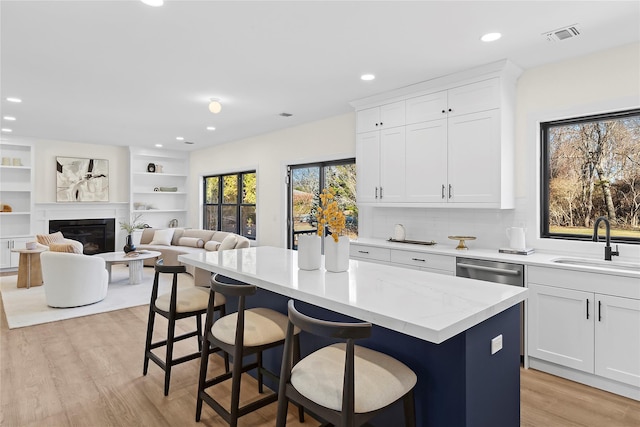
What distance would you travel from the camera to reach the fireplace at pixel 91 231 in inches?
295

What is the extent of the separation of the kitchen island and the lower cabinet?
1206 millimetres

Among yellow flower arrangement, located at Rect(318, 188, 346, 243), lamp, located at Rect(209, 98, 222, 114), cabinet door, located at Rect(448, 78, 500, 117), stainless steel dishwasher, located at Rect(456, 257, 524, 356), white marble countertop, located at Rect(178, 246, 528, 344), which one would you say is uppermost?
lamp, located at Rect(209, 98, 222, 114)

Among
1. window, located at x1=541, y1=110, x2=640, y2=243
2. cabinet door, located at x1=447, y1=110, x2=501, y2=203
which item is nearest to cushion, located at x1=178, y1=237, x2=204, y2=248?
→ cabinet door, located at x1=447, y1=110, x2=501, y2=203

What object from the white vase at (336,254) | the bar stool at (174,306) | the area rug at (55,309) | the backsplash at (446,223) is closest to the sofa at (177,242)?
the area rug at (55,309)

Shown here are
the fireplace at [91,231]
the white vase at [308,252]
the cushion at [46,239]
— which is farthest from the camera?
the fireplace at [91,231]

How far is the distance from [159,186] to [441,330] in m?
8.72

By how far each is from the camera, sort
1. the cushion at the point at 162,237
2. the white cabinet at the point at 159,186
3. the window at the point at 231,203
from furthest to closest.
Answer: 1. the white cabinet at the point at 159,186
2. the cushion at the point at 162,237
3. the window at the point at 231,203

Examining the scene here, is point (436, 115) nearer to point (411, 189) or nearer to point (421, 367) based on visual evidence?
point (411, 189)

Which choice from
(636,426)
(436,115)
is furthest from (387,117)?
(636,426)

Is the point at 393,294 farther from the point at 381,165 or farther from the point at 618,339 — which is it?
the point at 381,165

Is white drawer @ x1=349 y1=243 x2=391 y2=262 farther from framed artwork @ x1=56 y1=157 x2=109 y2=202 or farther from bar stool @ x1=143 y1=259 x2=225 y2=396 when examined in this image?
framed artwork @ x1=56 y1=157 x2=109 y2=202

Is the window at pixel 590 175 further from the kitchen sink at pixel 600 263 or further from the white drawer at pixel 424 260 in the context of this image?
the white drawer at pixel 424 260

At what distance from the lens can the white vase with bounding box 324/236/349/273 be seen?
2.30 m

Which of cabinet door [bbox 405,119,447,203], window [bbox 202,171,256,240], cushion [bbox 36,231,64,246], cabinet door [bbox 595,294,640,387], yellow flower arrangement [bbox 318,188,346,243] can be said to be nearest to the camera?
yellow flower arrangement [bbox 318,188,346,243]
